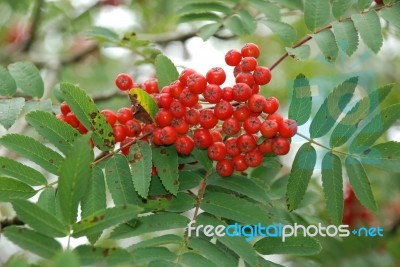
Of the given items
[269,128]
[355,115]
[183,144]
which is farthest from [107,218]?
[355,115]

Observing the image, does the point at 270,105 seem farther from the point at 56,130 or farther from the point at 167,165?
the point at 56,130

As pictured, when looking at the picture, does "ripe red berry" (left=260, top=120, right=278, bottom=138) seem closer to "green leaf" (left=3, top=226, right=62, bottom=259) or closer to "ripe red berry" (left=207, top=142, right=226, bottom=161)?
"ripe red berry" (left=207, top=142, right=226, bottom=161)

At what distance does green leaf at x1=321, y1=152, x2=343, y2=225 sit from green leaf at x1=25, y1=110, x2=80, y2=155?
0.85 metres

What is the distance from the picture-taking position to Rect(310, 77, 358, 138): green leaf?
1.92m

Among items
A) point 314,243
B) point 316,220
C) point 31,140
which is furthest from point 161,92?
point 316,220

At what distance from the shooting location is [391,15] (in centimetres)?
208

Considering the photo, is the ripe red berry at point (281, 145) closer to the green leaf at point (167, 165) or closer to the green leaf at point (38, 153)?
the green leaf at point (167, 165)

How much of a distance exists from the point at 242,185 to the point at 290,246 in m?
0.30

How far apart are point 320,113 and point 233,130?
0.30m

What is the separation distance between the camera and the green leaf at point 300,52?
1965 mm

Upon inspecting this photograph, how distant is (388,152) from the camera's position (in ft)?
6.18

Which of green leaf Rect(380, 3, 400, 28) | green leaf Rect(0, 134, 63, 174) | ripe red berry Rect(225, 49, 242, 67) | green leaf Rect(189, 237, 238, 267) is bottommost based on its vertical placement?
green leaf Rect(189, 237, 238, 267)

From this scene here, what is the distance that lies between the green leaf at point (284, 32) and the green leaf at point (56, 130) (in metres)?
0.89

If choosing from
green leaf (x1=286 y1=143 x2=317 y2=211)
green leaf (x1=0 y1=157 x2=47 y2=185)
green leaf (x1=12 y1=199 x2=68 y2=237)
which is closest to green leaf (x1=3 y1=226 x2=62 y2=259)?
green leaf (x1=12 y1=199 x2=68 y2=237)
